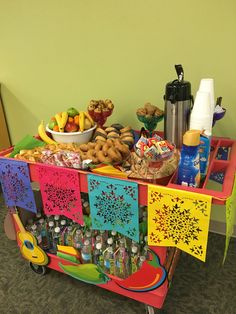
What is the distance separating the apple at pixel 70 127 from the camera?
4.03 ft

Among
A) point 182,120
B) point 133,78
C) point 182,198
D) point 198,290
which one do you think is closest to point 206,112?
point 182,120

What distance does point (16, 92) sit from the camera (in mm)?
1762

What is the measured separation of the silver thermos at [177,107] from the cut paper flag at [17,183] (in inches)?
23.2

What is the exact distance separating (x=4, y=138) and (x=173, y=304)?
1.50 m

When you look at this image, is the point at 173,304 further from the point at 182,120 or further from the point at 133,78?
the point at 133,78

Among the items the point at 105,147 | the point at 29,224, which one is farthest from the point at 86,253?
the point at 105,147

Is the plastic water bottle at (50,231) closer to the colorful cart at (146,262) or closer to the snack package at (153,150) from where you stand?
the colorful cart at (146,262)

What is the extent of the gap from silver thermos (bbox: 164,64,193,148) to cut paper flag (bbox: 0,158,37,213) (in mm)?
589

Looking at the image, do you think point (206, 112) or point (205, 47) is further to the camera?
point (205, 47)

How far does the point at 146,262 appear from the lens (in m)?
1.04

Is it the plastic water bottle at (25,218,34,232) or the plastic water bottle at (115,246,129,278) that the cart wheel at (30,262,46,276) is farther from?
the plastic water bottle at (115,246,129,278)

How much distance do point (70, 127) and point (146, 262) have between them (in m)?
0.65

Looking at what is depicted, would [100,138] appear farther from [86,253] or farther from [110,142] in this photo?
[86,253]

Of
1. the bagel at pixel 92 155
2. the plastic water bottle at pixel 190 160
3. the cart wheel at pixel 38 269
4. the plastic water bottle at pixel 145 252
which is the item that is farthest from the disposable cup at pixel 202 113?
the cart wheel at pixel 38 269
